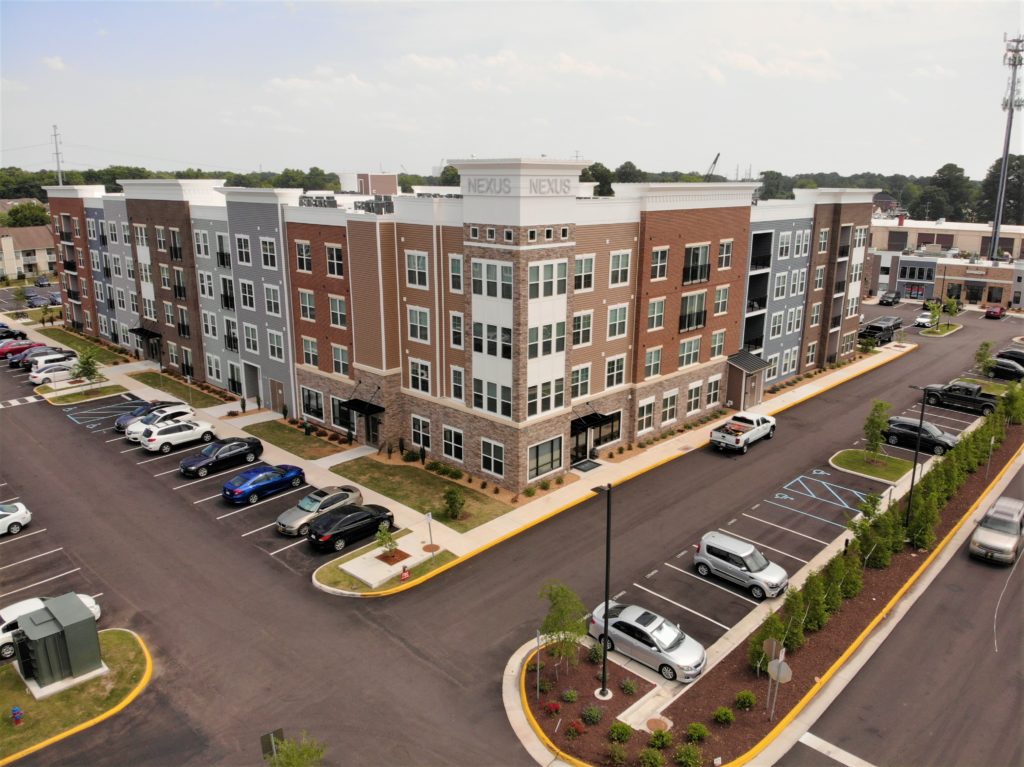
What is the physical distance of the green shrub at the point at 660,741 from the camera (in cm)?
2039

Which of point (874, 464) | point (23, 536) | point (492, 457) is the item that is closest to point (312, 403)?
point (492, 457)

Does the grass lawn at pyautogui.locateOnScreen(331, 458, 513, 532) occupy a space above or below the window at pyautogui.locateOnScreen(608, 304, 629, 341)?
below

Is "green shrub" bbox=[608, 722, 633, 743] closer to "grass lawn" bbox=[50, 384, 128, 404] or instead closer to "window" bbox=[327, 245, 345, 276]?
"window" bbox=[327, 245, 345, 276]

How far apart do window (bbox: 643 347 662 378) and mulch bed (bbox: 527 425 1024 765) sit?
60.7 ft

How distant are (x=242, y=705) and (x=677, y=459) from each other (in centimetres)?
2846

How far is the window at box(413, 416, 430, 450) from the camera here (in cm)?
4231

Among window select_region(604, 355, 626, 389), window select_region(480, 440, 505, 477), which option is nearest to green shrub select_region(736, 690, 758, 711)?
window select_region(480, 440, 505, 477)

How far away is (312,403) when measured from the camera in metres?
48.5

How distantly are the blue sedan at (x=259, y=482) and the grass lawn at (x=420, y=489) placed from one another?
2.82 meters

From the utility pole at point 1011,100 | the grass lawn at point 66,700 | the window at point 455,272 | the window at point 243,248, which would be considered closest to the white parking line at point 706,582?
the window at point 455,272

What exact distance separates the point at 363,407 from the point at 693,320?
22409mm

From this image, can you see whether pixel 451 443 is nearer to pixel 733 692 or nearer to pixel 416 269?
pixel 416 269

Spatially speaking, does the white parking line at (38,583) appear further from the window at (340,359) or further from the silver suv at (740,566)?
the silver suv at (740,566)

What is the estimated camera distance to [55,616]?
24078mm
